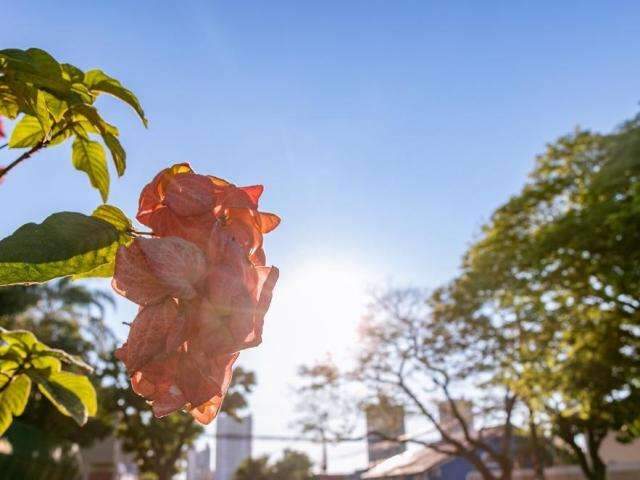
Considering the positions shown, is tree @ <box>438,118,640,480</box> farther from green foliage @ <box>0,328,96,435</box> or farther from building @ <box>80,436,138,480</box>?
building @ <box>80,436,138,480</box>

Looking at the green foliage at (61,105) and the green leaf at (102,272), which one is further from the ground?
the green foliage at (61,105)

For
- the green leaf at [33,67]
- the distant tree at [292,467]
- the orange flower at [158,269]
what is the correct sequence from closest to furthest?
the orange flower at [158,269], the green leaf at [33,67], the distant tree at [292,467]

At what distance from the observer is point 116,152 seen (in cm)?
90

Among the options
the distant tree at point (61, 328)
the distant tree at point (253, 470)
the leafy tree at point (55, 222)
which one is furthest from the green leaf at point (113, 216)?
the distant tree at point (253, 470)

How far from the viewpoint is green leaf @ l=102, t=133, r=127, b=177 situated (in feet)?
2.93

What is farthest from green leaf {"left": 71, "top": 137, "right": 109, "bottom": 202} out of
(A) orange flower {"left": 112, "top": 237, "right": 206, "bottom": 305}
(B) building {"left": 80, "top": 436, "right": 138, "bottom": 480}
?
(B) building {"left": 80, "top": 436, "right": 138, "bottom": 480}

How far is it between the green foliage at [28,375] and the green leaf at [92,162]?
0.31 metres

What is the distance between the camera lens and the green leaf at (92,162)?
3.19 feet

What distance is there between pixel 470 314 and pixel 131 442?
58.1 feet

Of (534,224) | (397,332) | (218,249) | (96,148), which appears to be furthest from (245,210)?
(397,332)

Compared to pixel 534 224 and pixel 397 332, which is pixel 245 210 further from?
pixel 397 332

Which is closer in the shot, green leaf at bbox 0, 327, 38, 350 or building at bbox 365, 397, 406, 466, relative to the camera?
green leaf at bbox 0, 327, 38, 350

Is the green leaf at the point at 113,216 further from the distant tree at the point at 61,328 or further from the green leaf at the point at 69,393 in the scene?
the distant tree at the point at 61,328

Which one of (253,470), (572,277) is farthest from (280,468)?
(572,277)
